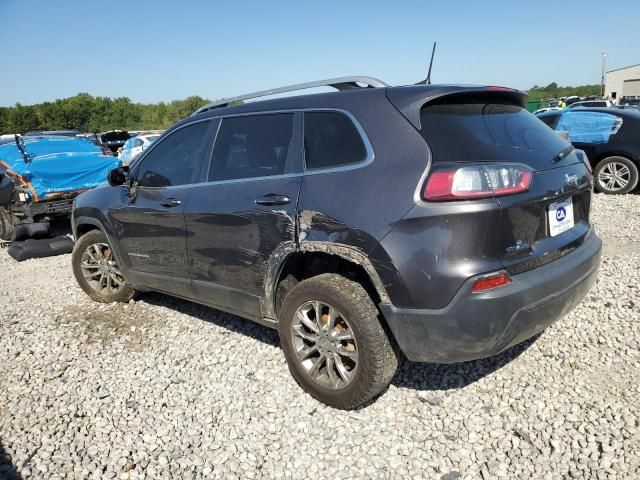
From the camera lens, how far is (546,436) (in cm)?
252

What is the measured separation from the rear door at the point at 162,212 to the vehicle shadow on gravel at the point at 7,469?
154 cm

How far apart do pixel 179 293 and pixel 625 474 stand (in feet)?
10.2

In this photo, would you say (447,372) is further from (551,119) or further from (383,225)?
(551,119)

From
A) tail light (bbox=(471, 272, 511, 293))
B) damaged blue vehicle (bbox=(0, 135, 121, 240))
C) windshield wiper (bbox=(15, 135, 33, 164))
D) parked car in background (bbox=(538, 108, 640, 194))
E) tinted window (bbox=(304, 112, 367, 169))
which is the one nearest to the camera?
tail light (bbox=(471, 272, 511, 293))

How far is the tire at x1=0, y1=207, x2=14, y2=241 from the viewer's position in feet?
25.0

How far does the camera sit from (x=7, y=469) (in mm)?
2529

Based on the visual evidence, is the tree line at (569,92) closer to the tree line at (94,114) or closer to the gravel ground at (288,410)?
the tree line at (94,114)

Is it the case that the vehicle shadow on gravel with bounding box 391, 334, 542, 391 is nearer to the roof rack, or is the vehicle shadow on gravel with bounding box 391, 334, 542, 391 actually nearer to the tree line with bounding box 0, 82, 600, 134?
the roof rack

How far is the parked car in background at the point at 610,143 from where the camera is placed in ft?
26.9

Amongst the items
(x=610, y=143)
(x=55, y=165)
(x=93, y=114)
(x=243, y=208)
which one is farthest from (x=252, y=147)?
(x=93, y=114)

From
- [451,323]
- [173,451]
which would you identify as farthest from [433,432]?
[173,451]

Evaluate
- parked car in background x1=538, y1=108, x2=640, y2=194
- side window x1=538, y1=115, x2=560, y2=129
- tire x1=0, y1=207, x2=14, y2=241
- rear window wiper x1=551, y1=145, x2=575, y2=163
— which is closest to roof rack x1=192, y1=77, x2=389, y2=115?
rear window wiper x1=551, y1=145, x2=575, y2=163

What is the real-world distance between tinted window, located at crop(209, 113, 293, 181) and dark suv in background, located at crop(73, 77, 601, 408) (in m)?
0.01

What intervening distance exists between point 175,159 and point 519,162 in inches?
101
